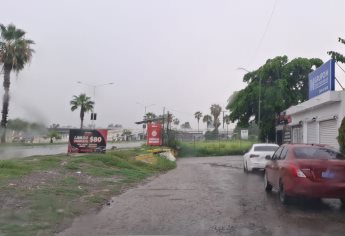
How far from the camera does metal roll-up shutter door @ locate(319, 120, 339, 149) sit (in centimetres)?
2234

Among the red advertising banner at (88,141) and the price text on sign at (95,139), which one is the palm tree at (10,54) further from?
the price text on sign at (95,139)

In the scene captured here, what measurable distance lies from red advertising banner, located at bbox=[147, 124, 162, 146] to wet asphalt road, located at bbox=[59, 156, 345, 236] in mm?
28201

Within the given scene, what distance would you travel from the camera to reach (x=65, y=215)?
9.63m

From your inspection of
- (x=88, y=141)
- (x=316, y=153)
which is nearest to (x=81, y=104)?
(x=88, y=141)

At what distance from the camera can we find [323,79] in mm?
24562

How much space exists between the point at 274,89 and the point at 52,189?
114 feet

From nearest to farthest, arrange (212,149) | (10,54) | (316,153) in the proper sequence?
1. (316,153)
2. (10,54)
3. (212,149)

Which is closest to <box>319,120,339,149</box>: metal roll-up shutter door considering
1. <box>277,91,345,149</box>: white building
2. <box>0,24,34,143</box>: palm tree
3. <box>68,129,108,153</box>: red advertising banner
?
<box>277,91,345,149</box>: white building

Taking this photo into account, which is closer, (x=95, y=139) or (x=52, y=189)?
(x=52, y=189)

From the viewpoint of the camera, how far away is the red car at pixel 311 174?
10.4m

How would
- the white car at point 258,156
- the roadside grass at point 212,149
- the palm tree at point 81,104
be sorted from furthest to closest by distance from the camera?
the roadside grass at point 212,149 → the white car at point 258,156 → the palm tree at point 81,104

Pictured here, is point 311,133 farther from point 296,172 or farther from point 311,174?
point 311,174

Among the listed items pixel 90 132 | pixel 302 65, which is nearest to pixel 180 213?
pixel 90 132

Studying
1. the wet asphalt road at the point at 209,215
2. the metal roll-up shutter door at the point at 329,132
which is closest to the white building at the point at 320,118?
the metal roll-up shutter door at the point at 329,132
